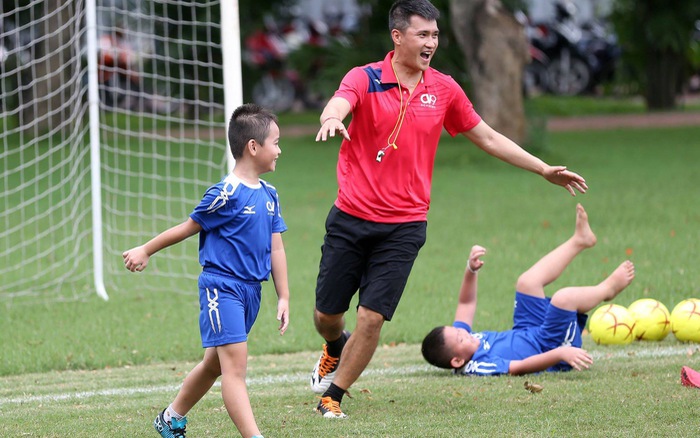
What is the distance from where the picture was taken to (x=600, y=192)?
15414mm

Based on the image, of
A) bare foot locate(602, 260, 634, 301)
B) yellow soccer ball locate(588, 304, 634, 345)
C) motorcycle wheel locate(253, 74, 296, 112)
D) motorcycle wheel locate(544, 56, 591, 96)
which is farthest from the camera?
motorcycle wheel locate(544, 56, 591, 96)

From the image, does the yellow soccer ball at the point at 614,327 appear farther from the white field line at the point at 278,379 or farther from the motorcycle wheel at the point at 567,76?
the motorcycle wheel at the point at 567,76

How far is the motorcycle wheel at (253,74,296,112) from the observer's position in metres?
28.1

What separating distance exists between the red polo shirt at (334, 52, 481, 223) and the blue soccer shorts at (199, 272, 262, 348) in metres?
1.11

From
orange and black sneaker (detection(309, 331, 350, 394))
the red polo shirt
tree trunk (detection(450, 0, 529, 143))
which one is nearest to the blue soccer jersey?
orange and black sneaker (detection(309, 331, 350, 394))

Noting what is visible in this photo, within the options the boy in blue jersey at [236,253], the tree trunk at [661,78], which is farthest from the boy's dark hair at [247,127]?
the tree trunk at [661,78]

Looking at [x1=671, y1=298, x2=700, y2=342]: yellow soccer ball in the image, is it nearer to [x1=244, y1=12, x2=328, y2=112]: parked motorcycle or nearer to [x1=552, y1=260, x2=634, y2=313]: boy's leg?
[x1=552, y1=260, x2=634, y2=313]: boy's leg

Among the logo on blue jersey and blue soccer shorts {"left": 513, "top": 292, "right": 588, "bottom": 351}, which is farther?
blue soccer shorts {"left": 513, "top": 292, "right": 588, "bottom": 351}

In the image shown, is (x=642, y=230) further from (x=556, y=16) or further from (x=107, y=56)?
(x=556, y=16)

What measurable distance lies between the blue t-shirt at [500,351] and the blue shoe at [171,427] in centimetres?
225

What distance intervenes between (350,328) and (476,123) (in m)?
3.10

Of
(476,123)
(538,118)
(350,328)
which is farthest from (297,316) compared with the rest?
(538,118)

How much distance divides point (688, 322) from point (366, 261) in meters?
2.88

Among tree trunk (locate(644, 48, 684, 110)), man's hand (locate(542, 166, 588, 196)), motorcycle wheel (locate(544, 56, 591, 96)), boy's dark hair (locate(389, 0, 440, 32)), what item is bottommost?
motorcycle wheel (locate(544, 56, 591, 96))
